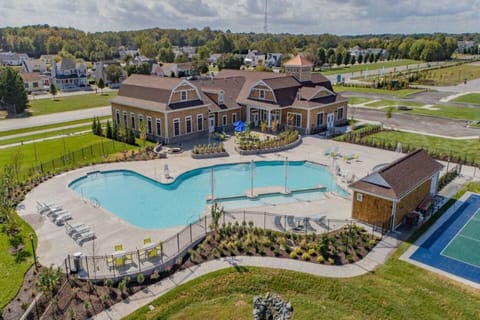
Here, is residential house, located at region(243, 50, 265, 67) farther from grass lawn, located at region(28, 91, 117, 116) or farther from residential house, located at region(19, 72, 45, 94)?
residential house, located at region(19, 72, 45, 94)

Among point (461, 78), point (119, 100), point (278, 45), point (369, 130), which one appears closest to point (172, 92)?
point (119, 100)

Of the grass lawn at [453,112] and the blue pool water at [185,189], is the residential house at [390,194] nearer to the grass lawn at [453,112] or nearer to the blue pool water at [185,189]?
the blue pool water at [185,189]

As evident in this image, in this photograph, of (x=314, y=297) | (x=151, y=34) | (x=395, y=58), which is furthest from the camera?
(x=151, y=34)

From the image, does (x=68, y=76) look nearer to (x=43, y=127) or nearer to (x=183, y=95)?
(x=43, y=127)

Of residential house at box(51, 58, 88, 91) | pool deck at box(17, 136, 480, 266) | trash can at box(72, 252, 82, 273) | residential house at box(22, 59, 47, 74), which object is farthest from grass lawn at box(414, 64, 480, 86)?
residential house at box(22, 59, 47, 74)

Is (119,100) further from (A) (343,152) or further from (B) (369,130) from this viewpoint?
(B) (369,130)

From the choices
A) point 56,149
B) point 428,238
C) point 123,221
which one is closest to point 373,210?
point 428,238

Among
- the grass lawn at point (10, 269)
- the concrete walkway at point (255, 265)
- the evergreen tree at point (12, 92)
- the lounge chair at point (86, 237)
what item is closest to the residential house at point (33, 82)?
the evergreen tree at point (12, 92)
